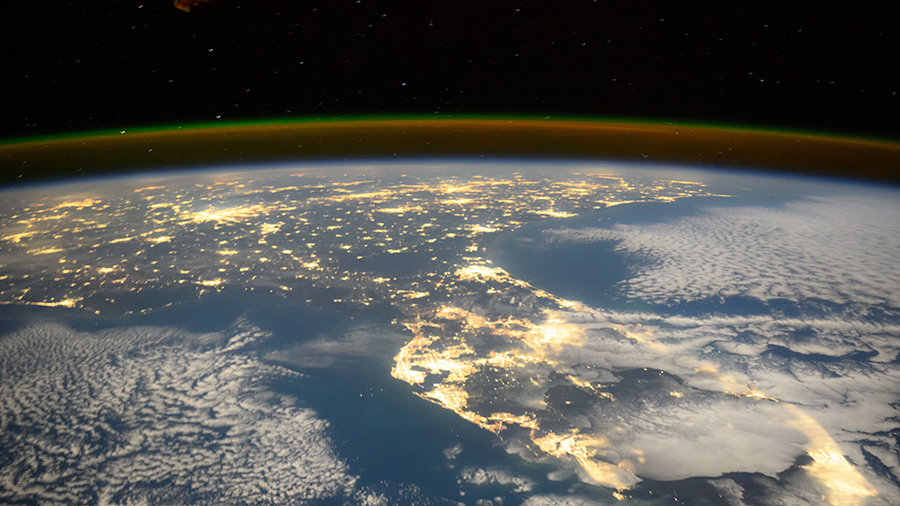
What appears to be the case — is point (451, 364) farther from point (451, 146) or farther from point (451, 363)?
point (451, 146)

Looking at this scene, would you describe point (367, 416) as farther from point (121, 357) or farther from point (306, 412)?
point (121, 357)

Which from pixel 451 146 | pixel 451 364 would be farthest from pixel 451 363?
pixel 451 146

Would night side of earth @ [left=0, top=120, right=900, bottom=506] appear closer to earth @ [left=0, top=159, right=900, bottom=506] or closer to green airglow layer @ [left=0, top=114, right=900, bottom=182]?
earth @ [left=0, top=159, right=900, bottom=506]

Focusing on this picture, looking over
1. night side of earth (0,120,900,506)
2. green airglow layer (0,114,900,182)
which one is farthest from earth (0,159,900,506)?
green airglow layer (0,114,900,182)

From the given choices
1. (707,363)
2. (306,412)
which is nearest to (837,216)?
(707,363)

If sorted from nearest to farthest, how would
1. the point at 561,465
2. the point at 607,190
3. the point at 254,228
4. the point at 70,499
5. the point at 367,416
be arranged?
the point at 70,499 → the point at 561,465 → the point at 367,416 → the point at 254,228 → the point at 607,190

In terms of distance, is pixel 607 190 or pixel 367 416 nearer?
pixel 367 416
